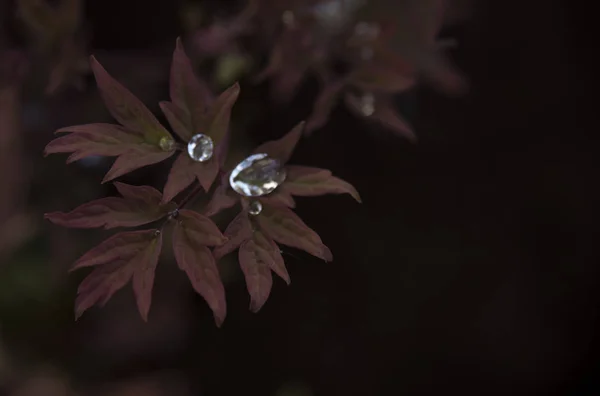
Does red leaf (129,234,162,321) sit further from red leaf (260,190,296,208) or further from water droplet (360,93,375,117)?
water droplet (360,93,375,117)

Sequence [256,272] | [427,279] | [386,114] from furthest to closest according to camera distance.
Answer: [427,279] → [386,114] → [256,272]

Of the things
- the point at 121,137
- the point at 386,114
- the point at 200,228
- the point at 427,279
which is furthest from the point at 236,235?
the point at 427,279

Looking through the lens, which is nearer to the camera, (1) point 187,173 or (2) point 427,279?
(1) point 187,173

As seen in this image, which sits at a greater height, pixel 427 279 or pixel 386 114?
pixel 386 114

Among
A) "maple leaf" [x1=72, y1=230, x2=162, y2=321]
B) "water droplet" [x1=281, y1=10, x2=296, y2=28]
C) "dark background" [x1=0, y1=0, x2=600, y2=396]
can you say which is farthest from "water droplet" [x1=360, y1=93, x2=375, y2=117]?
"maple leaf" [x1=72, y1=230, x2=162, y2=321]

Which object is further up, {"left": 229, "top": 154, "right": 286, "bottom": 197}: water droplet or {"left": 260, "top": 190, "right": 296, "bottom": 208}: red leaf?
{"left": 229, "top": 154, "right": 286, "bottom": 197}: water droplet

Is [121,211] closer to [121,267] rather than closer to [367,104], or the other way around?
[121,267]
